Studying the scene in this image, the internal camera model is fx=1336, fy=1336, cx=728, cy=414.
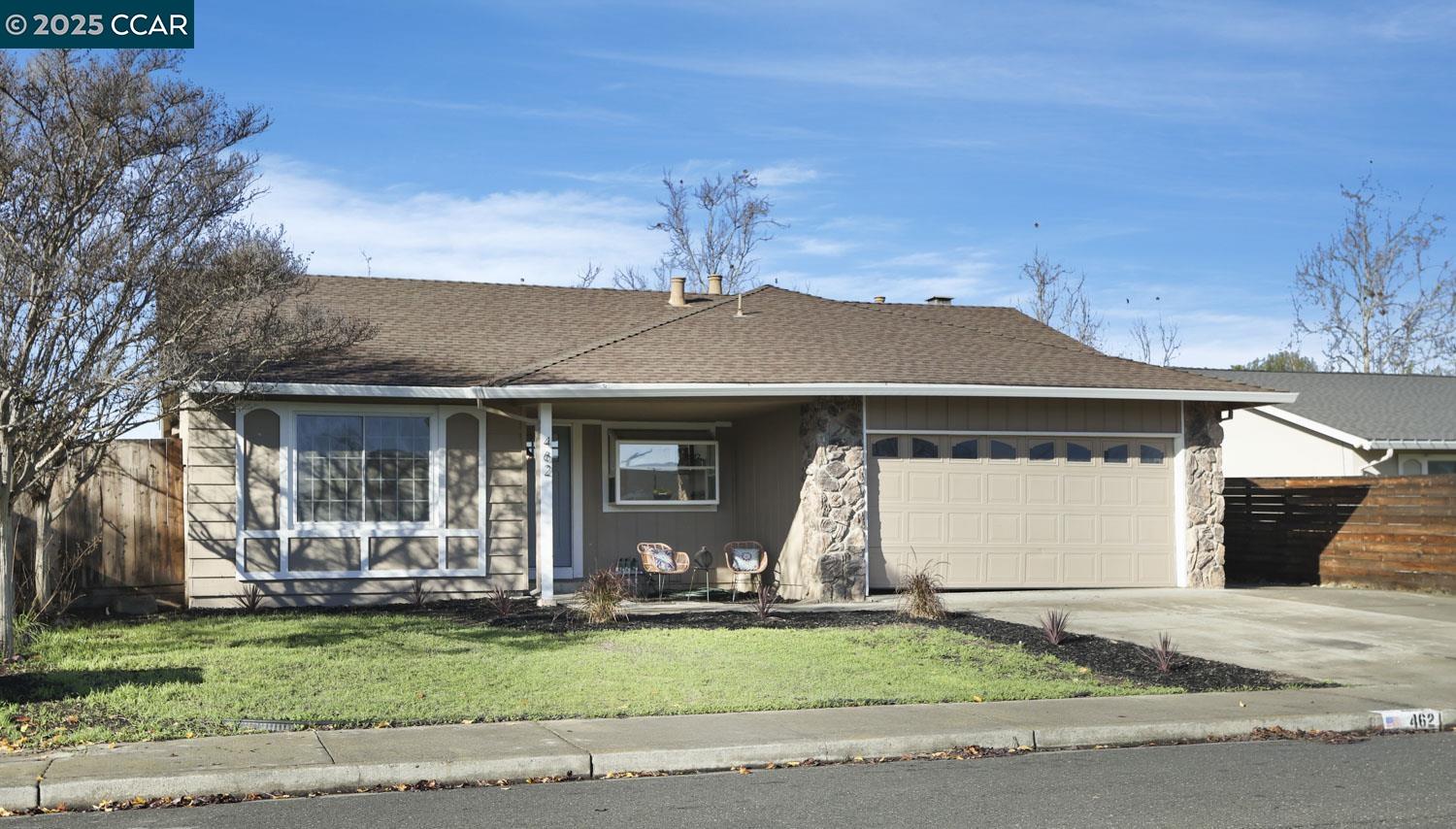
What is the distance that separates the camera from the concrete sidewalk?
7602mm

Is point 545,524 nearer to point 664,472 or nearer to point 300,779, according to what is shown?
point 664,472

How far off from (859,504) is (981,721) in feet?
24.5

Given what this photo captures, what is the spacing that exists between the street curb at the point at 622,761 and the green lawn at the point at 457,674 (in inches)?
41.5

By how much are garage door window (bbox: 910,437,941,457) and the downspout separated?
1196cm

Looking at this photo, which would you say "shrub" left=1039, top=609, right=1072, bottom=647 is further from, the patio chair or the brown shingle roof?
the patio chair

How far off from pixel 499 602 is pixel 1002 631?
214 inches

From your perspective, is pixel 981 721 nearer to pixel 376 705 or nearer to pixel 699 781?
pixel 699 781

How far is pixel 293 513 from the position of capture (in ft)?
51.8

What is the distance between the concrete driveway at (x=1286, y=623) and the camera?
12.0m

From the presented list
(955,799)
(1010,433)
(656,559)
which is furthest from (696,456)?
(955,799)

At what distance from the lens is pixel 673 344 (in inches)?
691

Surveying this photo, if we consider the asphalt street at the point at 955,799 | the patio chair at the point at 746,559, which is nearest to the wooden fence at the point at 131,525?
A: the patio chair at the point at 746,559

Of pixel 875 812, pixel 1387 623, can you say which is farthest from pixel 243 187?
pixel 1387 623

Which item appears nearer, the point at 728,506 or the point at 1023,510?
the point at 1023,510
